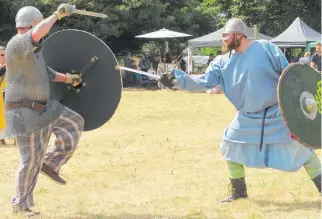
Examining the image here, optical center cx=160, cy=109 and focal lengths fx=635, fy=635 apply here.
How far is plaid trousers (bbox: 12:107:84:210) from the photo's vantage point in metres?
4.62

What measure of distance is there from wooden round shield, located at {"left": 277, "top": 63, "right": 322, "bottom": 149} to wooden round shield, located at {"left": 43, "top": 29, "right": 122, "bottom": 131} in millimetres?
1388

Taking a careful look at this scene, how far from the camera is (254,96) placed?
4883 millimetres

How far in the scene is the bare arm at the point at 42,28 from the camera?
13.7ft

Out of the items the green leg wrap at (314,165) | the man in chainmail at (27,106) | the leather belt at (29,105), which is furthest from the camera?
the green leg wrap at (314,165)

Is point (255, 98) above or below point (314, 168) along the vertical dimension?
above

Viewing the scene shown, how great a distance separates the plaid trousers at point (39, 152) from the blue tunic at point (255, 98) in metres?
0.91

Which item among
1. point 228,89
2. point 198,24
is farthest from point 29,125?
point 198,24

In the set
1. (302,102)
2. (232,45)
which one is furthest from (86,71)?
(302,102)

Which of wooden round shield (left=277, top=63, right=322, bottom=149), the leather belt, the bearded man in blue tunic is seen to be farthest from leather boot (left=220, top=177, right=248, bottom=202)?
the leather belt

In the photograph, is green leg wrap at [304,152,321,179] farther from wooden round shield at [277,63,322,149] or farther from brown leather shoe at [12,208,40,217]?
brown leather shoe at [12,208,40,217]

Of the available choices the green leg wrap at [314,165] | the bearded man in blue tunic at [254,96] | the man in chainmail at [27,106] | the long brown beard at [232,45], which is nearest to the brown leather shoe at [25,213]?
the man in chainmail at [27,106]

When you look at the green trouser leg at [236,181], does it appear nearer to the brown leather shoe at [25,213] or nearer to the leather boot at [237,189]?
the leather boot at [237,189]

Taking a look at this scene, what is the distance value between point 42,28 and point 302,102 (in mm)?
1961

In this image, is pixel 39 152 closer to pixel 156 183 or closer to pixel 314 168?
pixel 156 183
